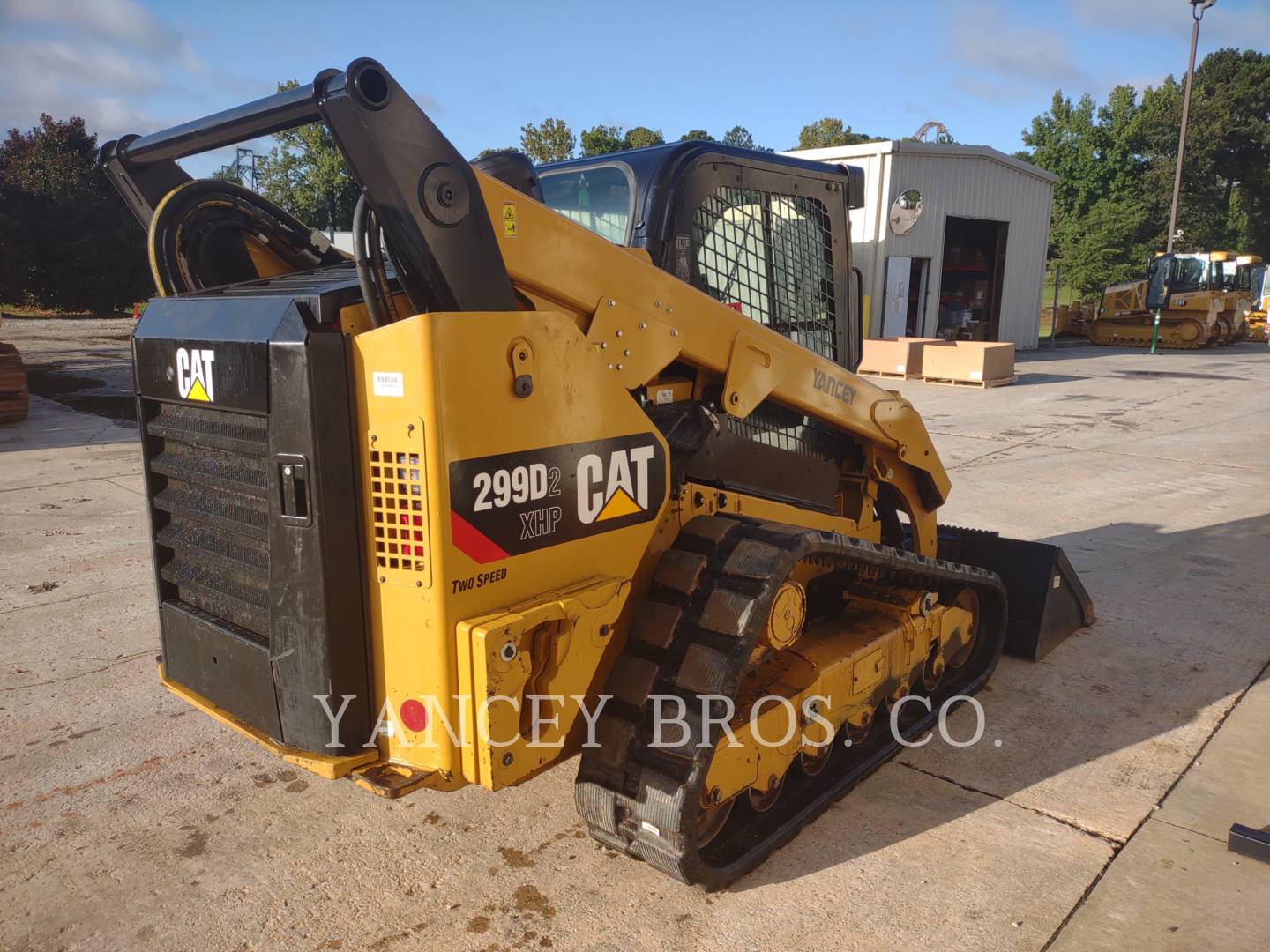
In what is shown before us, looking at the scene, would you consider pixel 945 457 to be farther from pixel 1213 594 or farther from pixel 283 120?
pixel 283 120

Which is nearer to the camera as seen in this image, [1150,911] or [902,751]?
[1150,911]

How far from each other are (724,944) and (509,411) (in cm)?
172

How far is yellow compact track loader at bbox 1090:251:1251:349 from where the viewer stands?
26422mm

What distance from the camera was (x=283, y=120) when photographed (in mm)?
2396

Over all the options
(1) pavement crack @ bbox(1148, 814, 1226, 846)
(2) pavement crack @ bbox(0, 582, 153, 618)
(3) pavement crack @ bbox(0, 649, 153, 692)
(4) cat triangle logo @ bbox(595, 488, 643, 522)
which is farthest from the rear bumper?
(2) pavement crack @ bbox(0, 582, 153, 618)

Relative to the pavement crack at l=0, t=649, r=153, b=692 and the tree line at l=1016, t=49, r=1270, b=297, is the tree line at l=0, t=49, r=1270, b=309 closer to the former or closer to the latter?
the tree line at l=1016, t=49, r=1270, b=297

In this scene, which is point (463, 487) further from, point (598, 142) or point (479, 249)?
point (598, 142)

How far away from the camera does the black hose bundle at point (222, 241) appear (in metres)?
3.04

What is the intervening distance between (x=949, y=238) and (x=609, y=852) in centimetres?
2518

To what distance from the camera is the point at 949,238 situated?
2533 centimetres

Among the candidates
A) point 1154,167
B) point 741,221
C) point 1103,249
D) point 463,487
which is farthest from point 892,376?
point 1154,167

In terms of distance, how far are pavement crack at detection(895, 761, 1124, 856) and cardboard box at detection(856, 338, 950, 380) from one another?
14791mm

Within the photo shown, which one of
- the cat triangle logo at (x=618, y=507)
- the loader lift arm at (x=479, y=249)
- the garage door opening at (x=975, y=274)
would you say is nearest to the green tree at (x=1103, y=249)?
the garage door opening at (x=975, y=274)

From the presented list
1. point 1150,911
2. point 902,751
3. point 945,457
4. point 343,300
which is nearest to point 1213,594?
point 902,751
